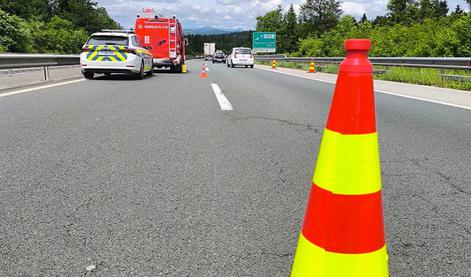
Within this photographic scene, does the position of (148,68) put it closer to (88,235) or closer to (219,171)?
(219,171)

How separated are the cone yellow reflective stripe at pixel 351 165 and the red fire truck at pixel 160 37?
21845 mm

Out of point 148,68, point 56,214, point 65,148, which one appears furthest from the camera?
point 148,68

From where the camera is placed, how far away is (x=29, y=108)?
7.84 m

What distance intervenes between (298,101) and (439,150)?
5.16m

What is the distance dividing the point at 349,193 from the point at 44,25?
68990 millimetres

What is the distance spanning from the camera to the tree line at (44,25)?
137ft

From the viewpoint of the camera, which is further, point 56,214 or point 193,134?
point 193,134

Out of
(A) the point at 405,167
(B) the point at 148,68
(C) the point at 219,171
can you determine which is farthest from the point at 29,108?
(B) the point at 148,68

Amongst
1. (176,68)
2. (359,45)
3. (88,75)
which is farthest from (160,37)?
(359,45)

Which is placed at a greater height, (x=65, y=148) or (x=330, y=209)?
(x=330, y=209)

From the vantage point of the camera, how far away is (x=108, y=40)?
597 inches

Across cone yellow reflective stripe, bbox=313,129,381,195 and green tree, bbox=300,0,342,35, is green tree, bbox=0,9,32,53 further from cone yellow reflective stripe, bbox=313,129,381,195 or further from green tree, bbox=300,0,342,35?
green tree, bbox=300,0,342,35

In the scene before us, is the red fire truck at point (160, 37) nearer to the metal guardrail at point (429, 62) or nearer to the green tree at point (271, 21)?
the metal guardrail at point (429, 62)

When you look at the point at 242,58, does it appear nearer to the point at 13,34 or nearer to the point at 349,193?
the point at 13,34
